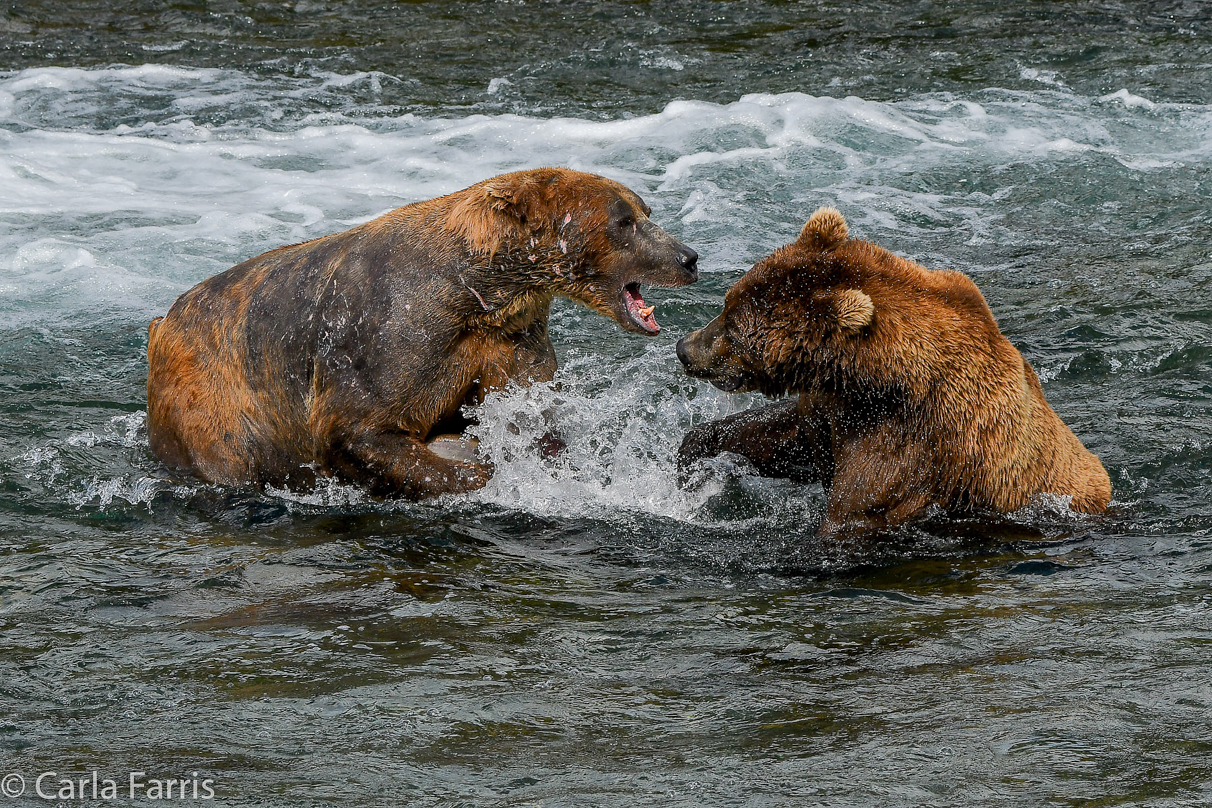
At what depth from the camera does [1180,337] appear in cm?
804

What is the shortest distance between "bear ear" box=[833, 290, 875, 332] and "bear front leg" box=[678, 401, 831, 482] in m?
0.64

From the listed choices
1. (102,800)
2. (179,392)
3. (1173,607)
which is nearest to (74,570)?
(179,392)

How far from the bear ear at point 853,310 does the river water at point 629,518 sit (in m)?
0.90

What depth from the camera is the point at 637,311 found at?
6.05 m

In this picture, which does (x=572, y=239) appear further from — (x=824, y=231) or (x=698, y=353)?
(x=824, y=231)

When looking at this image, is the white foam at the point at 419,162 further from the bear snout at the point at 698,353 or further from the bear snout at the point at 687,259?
the bear snout at the point at 687,259

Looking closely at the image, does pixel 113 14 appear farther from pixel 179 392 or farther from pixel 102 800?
pixel 102 800

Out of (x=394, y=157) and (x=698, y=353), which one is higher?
(x=394, y=157)

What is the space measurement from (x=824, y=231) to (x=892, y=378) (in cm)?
66

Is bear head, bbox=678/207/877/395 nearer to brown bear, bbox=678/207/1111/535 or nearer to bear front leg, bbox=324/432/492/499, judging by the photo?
brown bear, bbox=678/207/1111/535

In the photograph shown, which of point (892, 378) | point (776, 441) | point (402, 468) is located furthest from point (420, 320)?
point (892, 378)

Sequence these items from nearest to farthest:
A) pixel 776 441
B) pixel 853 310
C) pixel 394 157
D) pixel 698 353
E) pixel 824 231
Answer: pixel 853 310
pixel 824 231
pixel 698 353
pixel 776 441
pixel 394 157

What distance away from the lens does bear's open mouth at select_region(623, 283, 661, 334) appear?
19.6 feet

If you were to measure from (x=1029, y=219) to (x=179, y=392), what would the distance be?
21.8 ft
